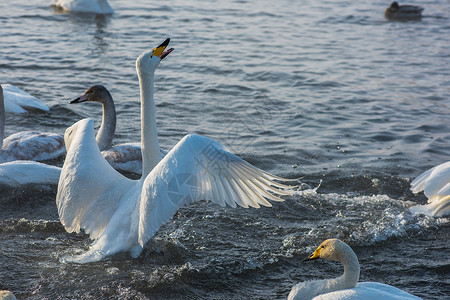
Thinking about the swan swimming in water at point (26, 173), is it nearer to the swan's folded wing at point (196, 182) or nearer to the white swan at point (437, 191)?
the swan's folded wing at point (196, 182)

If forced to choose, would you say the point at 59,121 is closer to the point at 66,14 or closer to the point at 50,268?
the point at 50,268

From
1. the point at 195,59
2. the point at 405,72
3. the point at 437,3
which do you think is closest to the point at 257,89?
the point at 195,59

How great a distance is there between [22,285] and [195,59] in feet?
26.5

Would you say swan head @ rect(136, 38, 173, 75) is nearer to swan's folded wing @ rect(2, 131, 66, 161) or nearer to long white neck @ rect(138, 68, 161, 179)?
long white neck @ rect(138, 68, 161, 179)

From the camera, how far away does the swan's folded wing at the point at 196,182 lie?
440 centimetres

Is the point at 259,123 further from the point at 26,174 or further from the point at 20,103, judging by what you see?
the point at 26,174

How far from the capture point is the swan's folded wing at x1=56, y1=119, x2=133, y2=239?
5.11m

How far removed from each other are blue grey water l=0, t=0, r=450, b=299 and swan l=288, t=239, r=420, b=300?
497 millimetres

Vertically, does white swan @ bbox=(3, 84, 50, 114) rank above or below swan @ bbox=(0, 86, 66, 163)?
above

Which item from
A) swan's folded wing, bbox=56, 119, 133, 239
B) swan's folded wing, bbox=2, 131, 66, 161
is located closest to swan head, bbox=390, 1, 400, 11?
swan's folded wing, bbox=2, 131, 66, 161

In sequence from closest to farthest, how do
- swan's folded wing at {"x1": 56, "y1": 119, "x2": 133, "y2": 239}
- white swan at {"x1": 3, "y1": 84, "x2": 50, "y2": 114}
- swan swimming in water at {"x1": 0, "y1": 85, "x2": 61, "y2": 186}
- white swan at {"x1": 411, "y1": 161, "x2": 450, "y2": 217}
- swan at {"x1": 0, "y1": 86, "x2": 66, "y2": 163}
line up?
swan's folded wing at {"x1": 56, "y1": 119, "x2": 133, "y2": 239}
white swan at {"x1": 411, "y1": 161, "x2": 450, "y2": 217}
swan swimming in water at {"x1": 0, "y1": 85, "x2": 61, "y2": 186}
swan at {"x1": 0, "y1": 86, "x2": 66, "y2": 163}
white swan at {"x1": 3, "y1": 84, "x2": 50, "y2": 114}

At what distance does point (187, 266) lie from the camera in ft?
17.5

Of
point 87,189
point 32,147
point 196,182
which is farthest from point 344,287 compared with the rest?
point 32,147

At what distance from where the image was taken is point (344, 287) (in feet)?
14.5
